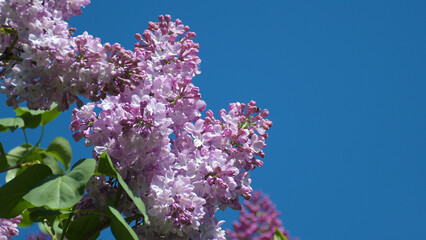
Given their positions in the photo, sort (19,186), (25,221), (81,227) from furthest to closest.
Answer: (25,221)
(81,227)
(19,186)

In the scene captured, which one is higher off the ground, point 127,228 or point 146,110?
point 146,110

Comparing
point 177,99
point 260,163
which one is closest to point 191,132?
point 177,99

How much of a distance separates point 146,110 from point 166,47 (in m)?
0.25

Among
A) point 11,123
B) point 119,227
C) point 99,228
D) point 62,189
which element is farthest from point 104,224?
point 11,123

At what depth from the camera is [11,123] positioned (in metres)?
1.61

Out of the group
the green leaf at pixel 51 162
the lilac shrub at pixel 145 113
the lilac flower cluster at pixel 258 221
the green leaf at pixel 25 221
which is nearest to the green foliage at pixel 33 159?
the green leaf at pixel 51 162

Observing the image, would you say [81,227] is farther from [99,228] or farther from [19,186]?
[19,186]

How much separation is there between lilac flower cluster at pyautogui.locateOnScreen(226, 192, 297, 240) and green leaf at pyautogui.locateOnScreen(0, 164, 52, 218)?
224 centimetres

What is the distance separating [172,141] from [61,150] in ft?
1.58

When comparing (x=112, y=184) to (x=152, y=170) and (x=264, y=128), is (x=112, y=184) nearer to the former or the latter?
(x=152, y=170)

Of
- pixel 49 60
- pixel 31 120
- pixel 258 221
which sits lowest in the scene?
pixel 49 60

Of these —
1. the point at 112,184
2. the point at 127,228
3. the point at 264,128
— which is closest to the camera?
the point at 127,228

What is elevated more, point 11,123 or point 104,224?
point 11,123

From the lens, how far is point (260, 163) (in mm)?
1474
